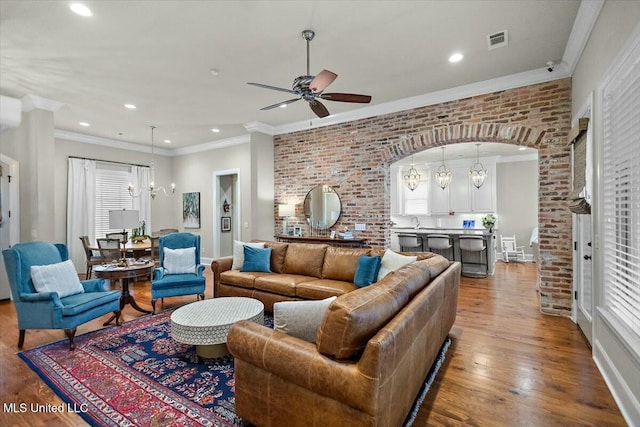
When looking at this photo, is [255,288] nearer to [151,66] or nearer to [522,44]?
[151,66]

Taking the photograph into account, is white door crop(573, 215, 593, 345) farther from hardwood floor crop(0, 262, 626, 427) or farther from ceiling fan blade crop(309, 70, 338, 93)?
ceiling fan blade crop(309, 70, 338, 93)

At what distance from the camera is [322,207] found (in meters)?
6.31

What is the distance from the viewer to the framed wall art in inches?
323

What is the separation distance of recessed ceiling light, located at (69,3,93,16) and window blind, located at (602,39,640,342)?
425cm

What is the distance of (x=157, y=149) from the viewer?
845 centimetres

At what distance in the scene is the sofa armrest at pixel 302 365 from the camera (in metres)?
1.50

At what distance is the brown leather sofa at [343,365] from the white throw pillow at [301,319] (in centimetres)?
7

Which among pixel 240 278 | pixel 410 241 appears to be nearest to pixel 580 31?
pixel 410 241

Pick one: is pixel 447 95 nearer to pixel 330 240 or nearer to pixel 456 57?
pixel 456 57

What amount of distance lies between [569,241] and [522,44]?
2.43m

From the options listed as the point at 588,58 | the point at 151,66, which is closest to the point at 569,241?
the point at 588,58

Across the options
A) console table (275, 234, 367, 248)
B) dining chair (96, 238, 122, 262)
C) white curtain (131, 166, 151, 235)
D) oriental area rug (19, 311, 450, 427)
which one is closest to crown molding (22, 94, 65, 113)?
dining chair (96, 238, 122, 262)

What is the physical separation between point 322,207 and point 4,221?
5037 mm

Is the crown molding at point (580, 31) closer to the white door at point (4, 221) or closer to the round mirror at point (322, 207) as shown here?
the round mirror at point (322, 207)
